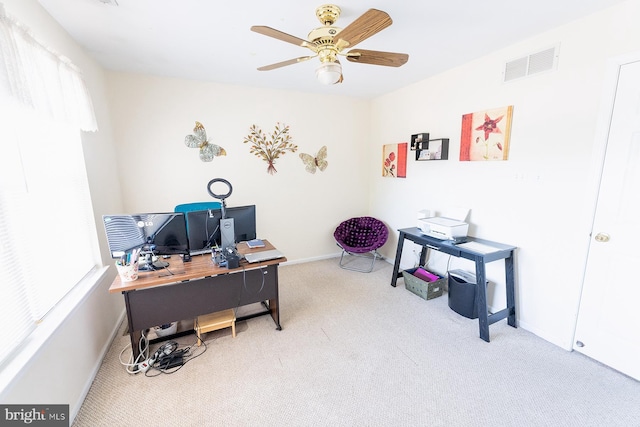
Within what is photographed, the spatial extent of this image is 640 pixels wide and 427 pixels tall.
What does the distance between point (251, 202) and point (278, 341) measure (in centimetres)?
199

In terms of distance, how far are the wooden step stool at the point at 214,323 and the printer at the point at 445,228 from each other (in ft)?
7.15

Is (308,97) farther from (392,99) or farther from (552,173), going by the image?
(552,173)

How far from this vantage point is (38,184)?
1.60 metres

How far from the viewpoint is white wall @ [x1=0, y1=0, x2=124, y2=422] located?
134 centimetres

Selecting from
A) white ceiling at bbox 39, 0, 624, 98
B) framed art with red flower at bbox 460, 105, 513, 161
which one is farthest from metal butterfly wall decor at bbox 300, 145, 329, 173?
framed art with red flower at bbox 460, 105, 513, 161

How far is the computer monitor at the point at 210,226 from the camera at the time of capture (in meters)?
2.08

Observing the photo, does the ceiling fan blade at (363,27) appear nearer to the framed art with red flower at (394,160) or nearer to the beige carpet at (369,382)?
the framed art with red flower at (394,160)

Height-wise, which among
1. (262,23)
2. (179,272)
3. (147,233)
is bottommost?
(179,272)

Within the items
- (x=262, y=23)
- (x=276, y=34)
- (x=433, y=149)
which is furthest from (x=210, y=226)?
(x=433, y=149)

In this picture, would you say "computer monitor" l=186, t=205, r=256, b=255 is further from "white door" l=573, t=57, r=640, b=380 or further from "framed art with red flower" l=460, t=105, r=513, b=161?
"white door" l=573, t=57, r=640, b=380

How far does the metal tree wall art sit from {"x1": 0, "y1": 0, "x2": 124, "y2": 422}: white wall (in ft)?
5.11

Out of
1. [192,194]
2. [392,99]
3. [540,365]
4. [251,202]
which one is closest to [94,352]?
[192,194]

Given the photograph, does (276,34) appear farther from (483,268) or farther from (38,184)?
(483,268)

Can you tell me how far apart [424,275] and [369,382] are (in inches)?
66.8
